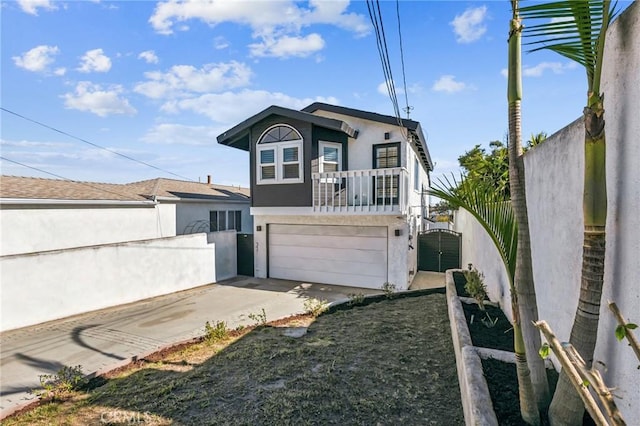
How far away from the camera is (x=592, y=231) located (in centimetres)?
177

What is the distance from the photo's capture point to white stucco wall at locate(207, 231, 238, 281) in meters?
12.7

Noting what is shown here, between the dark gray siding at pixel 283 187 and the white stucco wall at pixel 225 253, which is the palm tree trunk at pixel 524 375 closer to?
the dark gray siding at pixel 283 187

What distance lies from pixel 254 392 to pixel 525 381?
2.87 meters

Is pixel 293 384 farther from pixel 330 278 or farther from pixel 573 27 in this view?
pixel 330 278

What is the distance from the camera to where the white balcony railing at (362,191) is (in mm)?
10062

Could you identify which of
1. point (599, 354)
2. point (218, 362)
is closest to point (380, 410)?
point (599, 354)

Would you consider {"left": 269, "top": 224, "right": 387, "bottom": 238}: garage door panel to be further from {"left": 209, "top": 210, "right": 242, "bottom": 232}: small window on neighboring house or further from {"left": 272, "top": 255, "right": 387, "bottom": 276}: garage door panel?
{"left": 209, "top": 210, "right": 242, "bottom": 232}: small window on neighboring house

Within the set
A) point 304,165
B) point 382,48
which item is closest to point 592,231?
point 382,48

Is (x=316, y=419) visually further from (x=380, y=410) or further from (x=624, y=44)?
(x=624, y=44)

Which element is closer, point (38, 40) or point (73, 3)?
point (73, 3)

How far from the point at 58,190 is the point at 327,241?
30.2ft

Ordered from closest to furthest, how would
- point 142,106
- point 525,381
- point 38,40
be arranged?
point 525,381 < point 38,40 < point 142,106

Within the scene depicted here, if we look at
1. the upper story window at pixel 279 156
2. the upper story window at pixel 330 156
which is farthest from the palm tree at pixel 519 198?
the upper story window at pixel 279 156

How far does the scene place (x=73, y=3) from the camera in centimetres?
838
